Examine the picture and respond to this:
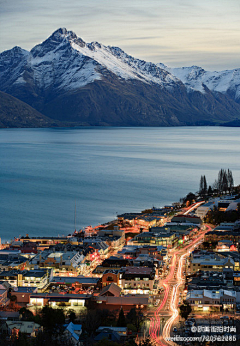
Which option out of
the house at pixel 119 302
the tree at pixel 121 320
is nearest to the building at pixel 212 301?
the house at pixel 119 302

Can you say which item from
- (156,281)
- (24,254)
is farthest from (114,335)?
(24,254)

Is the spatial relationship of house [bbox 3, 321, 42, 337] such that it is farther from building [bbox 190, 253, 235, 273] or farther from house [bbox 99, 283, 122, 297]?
building [bbox 190, 253, 235, 273]

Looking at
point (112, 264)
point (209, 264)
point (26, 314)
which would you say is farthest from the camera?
point (112, 264)

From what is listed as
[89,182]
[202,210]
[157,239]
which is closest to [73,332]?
[157,239]

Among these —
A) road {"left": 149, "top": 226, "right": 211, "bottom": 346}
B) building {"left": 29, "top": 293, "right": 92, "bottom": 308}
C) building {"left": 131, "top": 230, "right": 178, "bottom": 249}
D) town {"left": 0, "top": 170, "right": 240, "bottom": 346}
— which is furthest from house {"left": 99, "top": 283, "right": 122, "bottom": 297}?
building {"left": 131, "top": 230, "right": 178, "bottom": 249}

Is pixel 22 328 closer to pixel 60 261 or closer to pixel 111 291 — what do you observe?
pixel 111 291
